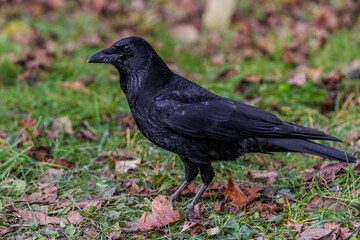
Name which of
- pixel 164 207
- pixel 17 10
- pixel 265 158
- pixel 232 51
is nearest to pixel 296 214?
pixel 164 207

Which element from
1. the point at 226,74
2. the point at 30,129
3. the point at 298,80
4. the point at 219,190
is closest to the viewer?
the point at 219,190

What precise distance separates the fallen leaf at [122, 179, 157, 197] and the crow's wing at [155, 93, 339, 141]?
25.4 inches

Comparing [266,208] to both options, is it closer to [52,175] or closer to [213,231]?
[213,231]

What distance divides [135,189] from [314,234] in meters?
1.47

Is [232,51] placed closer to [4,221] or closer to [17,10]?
[17,10]

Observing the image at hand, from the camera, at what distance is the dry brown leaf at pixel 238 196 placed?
3188 millimetres

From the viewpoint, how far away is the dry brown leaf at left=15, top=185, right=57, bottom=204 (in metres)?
3.38

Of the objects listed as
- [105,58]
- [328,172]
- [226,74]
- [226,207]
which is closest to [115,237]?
[226,207]

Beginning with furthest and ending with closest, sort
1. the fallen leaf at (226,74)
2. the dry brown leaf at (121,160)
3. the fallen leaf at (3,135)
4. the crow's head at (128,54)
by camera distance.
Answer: the fallen leaf at (226,74), the fallen leaf at (3,135), the dry brown leaf at (121,160), the crow's head at (128,54)

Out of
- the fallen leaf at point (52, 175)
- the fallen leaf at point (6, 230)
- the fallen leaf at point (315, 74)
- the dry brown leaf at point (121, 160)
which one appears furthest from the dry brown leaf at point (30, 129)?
the fallen leaf at point (315, 74)

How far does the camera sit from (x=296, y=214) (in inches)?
115

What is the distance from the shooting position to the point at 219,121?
3.24 meters

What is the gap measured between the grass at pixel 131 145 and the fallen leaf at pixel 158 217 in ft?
0.19

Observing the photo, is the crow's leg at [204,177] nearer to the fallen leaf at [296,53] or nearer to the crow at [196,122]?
the crow at [196,122]
